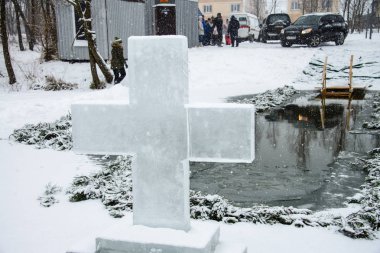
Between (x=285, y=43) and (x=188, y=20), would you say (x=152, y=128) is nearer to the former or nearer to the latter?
(x=285, y=43)

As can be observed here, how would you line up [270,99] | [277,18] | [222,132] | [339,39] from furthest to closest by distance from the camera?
[277,18] < [339,39] < [270,99] < [222,132]

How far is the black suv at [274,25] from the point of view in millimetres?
28812

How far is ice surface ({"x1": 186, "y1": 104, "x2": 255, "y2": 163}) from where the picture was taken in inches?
93.4

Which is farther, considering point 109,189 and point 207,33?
point 207,33

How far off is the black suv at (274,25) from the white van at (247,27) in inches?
88.7

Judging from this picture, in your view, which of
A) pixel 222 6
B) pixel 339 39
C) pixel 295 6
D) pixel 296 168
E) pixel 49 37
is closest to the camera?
pixel 296 168

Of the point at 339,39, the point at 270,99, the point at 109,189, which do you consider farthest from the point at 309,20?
the point at 109,189

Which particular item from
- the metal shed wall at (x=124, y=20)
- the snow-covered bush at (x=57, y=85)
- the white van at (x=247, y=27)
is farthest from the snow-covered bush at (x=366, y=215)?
the white van at (x=247, y=27)

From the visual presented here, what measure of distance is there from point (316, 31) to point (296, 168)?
19236 millimetres

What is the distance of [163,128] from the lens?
2418mm

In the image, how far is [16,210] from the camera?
4980mm

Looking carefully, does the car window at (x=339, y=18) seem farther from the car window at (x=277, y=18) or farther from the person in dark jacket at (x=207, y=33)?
the person in dark jacket at (x=207, y=33)

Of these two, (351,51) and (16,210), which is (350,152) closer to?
(16,210)

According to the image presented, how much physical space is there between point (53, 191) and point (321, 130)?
19.7 ft
